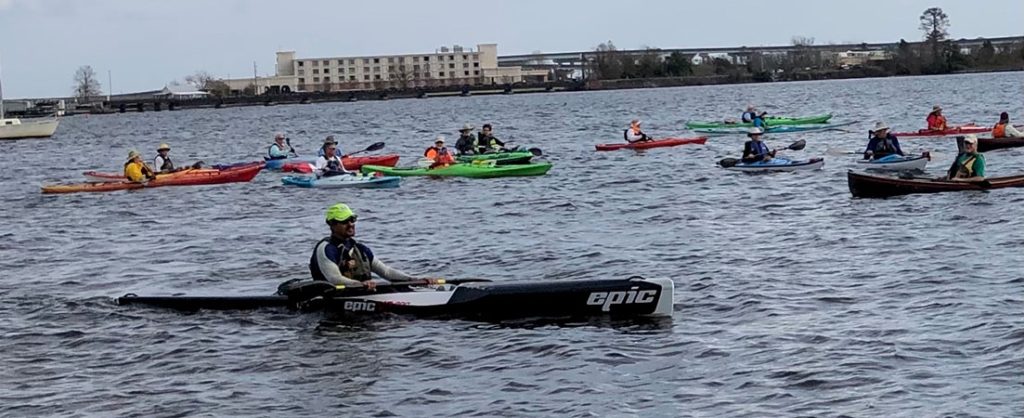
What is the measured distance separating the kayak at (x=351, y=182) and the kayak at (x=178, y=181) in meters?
3.44

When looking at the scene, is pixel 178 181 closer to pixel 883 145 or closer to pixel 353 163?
pixel 353 163

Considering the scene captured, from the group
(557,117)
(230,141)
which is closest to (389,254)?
(230,141)

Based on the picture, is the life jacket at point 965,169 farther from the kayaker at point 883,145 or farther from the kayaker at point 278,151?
the kayaker at point 278,151

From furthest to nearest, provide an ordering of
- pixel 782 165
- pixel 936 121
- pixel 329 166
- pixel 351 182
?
pixel 936 121 → pixel 329 166 → pixel 351 182 → pixel 782 165

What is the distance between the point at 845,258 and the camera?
75.0 feet

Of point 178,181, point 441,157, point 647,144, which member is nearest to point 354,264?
point 441,157

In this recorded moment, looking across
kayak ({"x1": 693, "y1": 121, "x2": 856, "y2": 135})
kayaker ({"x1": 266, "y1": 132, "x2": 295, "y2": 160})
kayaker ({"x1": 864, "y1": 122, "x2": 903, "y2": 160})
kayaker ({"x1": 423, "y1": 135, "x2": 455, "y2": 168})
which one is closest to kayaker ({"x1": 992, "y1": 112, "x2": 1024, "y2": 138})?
kayaker ({"x1": 864, "y1": 122, "x2": 903, "y2": 160})

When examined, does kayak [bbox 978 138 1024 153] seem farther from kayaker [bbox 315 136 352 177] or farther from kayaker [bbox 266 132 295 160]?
kayaker [bbox 266 132 295 160]

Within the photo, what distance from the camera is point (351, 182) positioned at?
38.9 metres

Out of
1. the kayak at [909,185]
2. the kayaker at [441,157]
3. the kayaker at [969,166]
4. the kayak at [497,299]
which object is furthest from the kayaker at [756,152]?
the kayak at [497,299]

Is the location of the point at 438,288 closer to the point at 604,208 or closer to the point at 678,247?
the point at 678,247

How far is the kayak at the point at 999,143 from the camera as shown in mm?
41969

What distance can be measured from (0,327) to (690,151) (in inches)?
1368

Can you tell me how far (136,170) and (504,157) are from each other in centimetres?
1028
